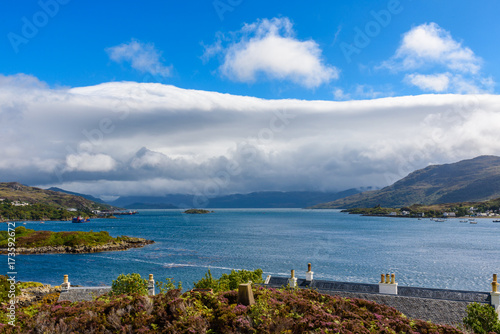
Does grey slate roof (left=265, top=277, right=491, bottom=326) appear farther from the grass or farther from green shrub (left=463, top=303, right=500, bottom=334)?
the grass

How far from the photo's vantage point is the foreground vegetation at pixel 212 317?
11484 mm

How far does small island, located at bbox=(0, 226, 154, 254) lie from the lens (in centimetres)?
9956

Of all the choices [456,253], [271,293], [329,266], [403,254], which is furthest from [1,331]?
[456,253]

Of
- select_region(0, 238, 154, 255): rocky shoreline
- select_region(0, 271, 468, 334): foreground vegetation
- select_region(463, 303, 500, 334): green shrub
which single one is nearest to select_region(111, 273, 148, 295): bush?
select_region(0, 271, 468, 334): foreground vegetation

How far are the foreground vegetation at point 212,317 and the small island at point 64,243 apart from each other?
314ft

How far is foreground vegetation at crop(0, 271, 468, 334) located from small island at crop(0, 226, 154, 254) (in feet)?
314

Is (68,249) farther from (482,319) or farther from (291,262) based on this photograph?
(482,319)

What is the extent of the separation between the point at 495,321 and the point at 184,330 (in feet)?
61.2

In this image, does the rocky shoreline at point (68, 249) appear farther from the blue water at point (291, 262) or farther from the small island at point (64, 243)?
the blue water at point (291, 262)

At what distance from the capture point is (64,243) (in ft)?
342

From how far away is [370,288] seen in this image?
29594mm

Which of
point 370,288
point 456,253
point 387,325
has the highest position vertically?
point 387,325

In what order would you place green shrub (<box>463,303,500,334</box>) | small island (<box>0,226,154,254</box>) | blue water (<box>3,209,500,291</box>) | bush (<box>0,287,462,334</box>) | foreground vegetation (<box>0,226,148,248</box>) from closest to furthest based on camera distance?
1. bush (<box>0,287,462,334</box>)
2. green shrub (<box>463,303,500,334</box>)
3. blue water (<box>3,209,500,291</box>)
4. small island (<box>0,226,154,254</box>)
5. foreground vegetation (<box>0,226,148,248</box>)

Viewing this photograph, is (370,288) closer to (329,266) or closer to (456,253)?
(329,266)
